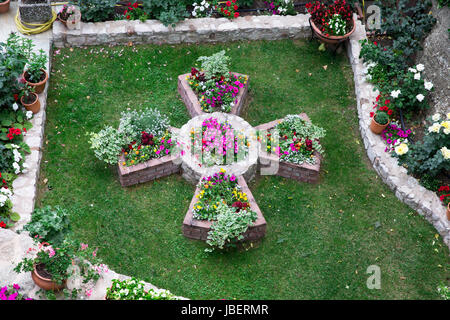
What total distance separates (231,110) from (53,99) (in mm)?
3580

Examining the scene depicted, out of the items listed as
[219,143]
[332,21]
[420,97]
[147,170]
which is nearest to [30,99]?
[147,170]

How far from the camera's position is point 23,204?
9.61m

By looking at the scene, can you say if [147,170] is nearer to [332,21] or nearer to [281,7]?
[332,21]

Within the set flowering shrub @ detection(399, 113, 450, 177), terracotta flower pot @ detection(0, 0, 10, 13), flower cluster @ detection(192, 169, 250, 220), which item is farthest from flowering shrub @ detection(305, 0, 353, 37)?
terracotta flower pot @ detection(0, 0, 10, 13)

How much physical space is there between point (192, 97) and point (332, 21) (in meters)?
3.48

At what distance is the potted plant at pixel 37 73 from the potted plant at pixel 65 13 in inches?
51.1

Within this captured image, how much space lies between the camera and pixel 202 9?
41.3 ft

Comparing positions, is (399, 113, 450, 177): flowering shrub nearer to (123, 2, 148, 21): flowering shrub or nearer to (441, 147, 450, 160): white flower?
(441, 147, 450, 160): white flower

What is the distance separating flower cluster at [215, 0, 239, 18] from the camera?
12.7 metres

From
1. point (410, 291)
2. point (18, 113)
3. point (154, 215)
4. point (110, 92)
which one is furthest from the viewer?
point (110, 92)

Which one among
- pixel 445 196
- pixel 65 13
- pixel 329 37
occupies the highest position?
pixel 65 13
